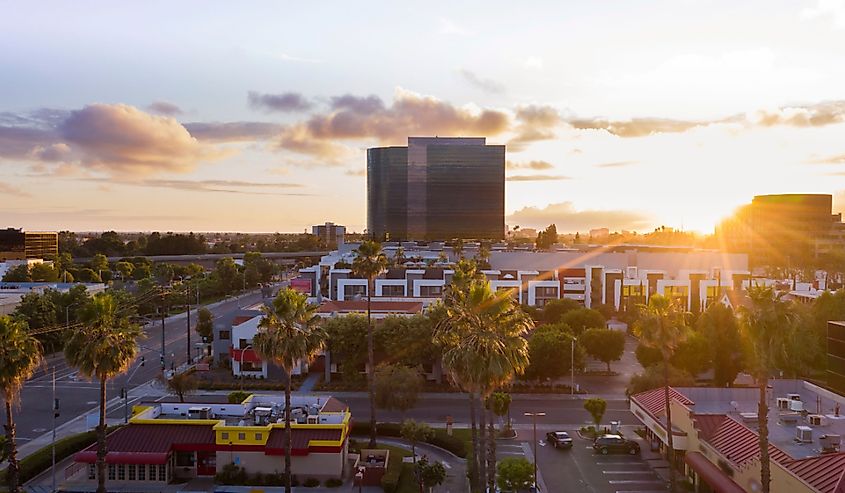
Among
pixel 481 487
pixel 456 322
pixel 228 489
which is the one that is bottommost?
pixel 228 489

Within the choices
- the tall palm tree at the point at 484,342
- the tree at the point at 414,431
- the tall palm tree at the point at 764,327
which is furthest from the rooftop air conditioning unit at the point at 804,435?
the tree at the point at 414,431

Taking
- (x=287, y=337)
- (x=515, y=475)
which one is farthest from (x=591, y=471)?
(x=287, y=337)

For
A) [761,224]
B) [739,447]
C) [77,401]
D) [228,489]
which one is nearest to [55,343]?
[77,401]

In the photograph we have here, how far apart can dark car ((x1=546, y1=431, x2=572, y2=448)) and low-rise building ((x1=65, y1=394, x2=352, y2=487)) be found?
14833 millimetres

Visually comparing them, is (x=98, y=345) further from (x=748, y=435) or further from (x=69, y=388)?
(x=69, y=388)

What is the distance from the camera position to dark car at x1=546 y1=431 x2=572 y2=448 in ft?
144

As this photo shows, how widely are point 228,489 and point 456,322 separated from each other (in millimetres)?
18568

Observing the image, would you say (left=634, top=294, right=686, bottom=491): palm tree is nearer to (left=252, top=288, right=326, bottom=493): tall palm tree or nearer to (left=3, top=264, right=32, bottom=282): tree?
(left=252, top=288, right=326, bottom=493): tall palm tree

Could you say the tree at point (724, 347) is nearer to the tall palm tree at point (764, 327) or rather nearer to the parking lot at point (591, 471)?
the parking lot at point (591, 471)

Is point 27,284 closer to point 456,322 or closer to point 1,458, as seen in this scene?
point 1,458

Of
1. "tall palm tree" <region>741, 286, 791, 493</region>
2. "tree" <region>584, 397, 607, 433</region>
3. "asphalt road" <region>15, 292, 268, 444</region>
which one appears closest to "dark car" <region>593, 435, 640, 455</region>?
"tree" <region>584, 397, 607, 433</region>

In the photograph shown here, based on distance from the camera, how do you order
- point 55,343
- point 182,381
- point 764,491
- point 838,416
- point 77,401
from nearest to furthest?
point 764,491, point 838,416, point 182,381, point 77,401, point 55,343

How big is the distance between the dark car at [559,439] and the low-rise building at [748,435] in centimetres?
551

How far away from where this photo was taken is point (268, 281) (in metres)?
152
